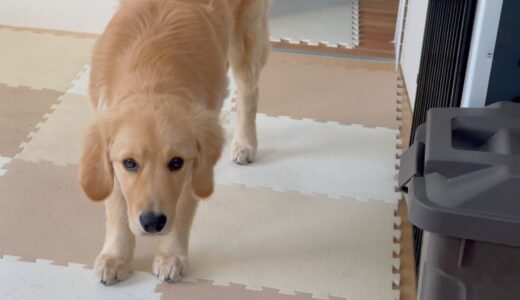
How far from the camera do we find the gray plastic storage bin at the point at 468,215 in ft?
3.53

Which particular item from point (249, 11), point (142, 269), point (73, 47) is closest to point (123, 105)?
point (142, 269)

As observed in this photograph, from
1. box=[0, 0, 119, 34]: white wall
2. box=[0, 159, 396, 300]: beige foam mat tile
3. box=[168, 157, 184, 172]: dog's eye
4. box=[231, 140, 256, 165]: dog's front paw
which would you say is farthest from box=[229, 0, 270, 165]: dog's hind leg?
box=[0, 0, 119, 34]: white wall

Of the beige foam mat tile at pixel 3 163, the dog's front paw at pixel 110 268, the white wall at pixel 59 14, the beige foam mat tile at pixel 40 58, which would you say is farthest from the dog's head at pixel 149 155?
the white wall at pixel 59 14

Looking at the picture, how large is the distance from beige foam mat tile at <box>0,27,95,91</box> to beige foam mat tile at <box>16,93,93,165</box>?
6.4 inches

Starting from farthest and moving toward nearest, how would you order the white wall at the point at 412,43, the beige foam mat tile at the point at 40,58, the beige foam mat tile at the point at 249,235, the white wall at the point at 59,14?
the white wall at the point at 59,14 < the beige foam mat tile at the point at 40,58 < the white wall at the point at 412,43 < the beige foam mat tile at the point at 249,235

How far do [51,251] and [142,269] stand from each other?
0.28 meters

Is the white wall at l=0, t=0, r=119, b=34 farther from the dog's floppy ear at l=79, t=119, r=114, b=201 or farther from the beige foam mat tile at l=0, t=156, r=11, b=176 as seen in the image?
the dog's floppy ear at l=79, t=119, r=114, b=201

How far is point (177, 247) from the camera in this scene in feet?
6.32

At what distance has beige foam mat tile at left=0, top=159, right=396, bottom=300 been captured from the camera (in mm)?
1958

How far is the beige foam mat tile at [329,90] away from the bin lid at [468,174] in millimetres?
1458

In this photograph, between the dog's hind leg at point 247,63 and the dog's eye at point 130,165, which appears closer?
the dog's eye at point 130,165

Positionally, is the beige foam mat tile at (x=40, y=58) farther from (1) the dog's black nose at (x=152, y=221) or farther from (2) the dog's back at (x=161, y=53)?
(1) the dog's black nose at (x=152, y=221)

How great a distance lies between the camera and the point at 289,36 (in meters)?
3.49

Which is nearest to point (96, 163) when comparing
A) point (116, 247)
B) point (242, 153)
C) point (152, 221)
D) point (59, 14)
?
point (152, 221)
